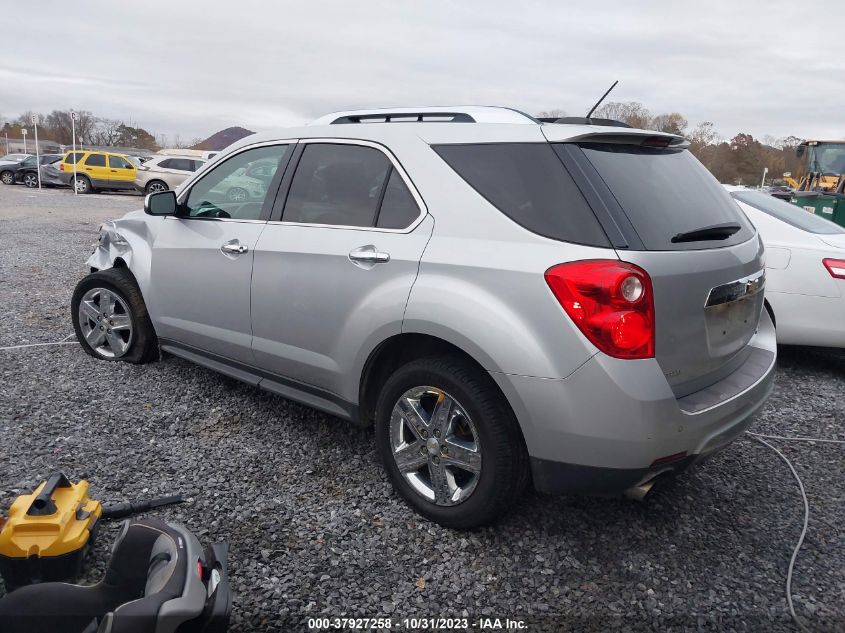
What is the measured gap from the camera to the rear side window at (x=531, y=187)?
248cm

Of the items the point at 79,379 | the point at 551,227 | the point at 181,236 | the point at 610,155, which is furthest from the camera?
the point at 79,379

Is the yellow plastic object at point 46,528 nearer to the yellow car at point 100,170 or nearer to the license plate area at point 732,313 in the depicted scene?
the license plate area at point 732,313

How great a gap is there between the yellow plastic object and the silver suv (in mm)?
1192

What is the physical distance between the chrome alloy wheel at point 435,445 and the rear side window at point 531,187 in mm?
807

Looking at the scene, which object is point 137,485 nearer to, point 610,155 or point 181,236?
point 181,236

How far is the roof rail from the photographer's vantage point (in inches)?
114

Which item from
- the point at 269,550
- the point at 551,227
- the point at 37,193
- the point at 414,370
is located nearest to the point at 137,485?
the point at 269,550

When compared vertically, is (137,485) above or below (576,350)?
below

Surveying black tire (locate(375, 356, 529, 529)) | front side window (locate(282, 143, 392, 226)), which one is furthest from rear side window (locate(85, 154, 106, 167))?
black tire (locate(375, 356, 529, 529))

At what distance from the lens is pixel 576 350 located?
93.1 inches

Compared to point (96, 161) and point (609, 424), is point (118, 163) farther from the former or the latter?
point (609, 424)

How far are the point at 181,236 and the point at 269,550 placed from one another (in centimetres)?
213

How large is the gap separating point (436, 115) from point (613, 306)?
4.43 feet

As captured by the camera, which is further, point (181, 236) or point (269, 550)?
point (181, 236)
